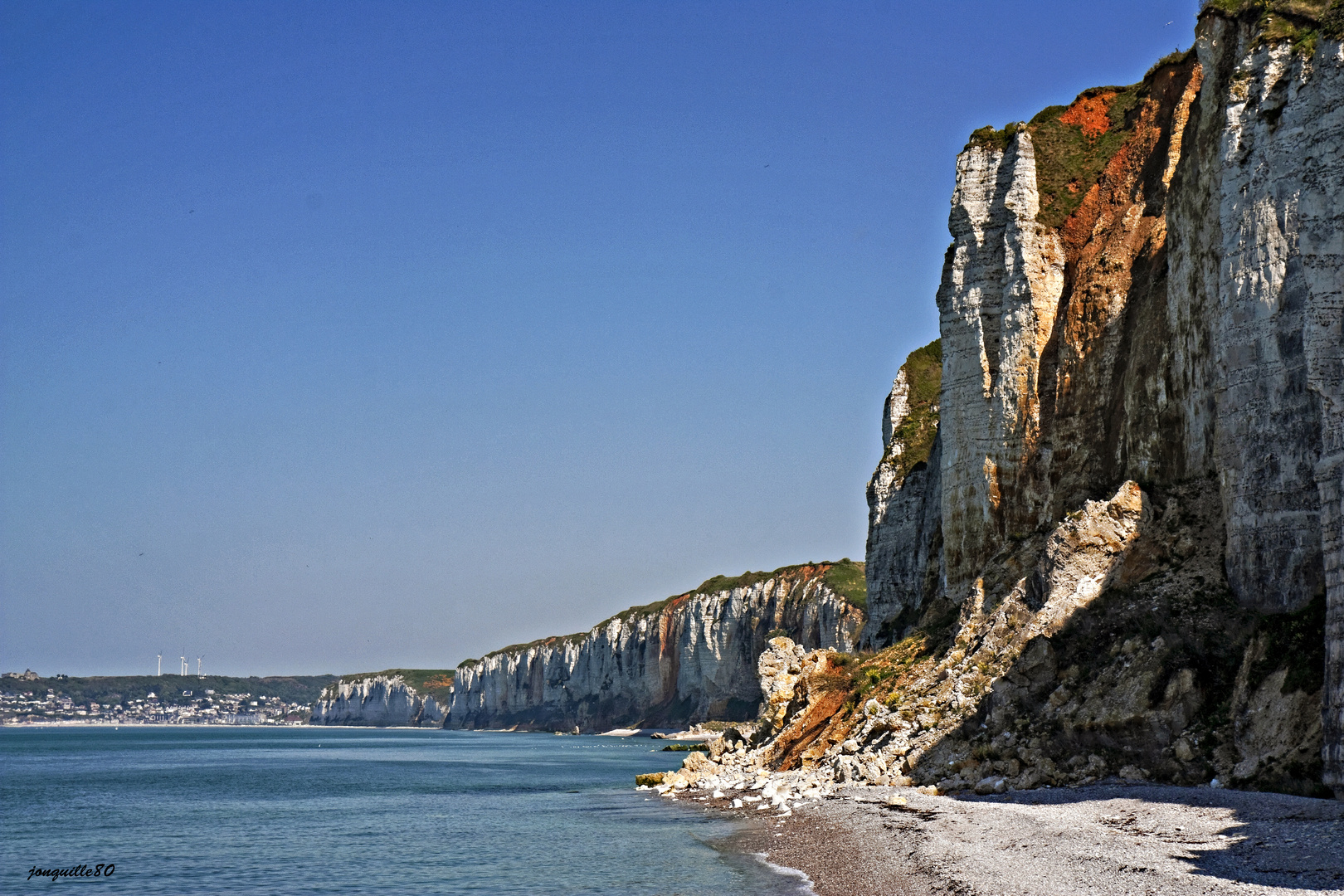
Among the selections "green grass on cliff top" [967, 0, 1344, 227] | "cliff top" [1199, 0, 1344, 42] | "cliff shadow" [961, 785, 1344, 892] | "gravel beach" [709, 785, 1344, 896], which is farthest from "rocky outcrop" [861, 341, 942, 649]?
"cliff shadow" [961, 785, 1344, 892]

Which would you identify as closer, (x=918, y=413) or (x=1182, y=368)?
(x=1182, y=368)

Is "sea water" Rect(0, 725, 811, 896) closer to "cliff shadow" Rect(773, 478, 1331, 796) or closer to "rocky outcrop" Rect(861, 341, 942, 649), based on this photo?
"cliff shadow" Rect(773, 478, 1331, 796)

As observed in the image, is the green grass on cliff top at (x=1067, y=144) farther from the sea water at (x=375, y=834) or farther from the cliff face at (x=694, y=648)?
the cliff face at (x=694, y=648)

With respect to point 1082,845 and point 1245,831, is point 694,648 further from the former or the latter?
point 1245,831

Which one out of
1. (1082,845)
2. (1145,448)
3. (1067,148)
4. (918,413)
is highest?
(1067,148)

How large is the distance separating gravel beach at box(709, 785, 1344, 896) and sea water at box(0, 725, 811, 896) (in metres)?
2.06

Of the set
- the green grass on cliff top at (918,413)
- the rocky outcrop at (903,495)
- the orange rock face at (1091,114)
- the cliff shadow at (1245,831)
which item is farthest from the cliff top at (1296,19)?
the green grass on cliff top at (918,413)

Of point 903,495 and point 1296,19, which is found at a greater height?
point 1296,19

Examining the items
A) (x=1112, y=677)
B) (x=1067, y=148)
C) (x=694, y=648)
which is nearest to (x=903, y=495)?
(x=1067, y=148)

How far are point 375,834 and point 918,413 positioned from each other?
4196cm

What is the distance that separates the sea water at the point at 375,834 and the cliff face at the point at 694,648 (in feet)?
156

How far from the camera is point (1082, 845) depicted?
21266mm

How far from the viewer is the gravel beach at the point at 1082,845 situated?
58.6 feet

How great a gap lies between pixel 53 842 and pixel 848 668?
29.6 m
